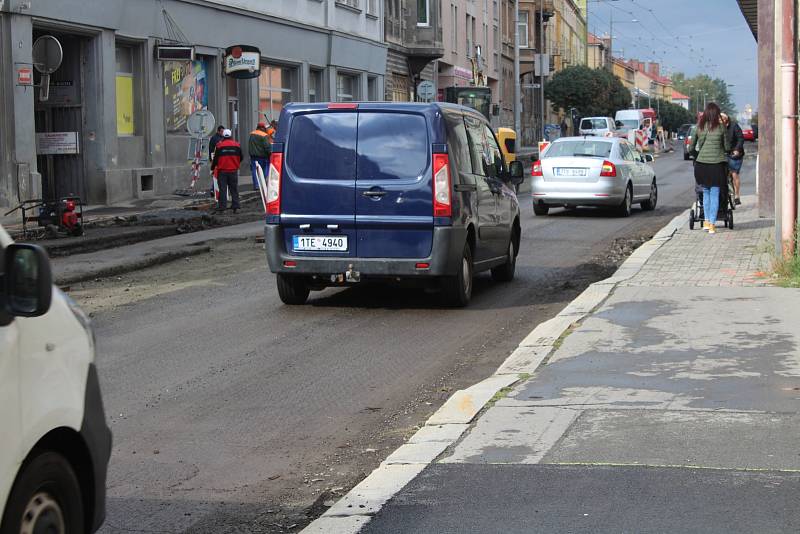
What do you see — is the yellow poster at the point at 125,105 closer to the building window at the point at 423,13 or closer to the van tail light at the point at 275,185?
the van tail light at the point at 275,185

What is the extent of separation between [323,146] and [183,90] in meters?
20.8

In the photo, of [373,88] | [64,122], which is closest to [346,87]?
[373,88]

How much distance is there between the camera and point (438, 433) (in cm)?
662

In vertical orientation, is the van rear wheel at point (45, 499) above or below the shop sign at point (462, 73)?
below

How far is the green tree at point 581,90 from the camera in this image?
9169cm

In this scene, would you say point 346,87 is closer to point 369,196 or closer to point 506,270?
point 506,270

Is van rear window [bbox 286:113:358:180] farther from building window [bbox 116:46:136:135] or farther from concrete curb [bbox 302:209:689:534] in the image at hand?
building window [bbox 116:46:136:135]

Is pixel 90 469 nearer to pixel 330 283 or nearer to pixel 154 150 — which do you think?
pixel 330 283

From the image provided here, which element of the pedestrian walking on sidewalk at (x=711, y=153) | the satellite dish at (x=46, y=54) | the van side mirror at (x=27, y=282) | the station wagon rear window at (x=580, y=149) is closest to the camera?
the van side mirror at (x=27, y=282)

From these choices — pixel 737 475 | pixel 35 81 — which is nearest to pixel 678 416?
pixel 737 475

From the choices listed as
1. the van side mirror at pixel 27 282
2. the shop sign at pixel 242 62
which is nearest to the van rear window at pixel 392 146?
the van side mirror at pixel 27 282

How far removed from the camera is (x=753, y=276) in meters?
13.0

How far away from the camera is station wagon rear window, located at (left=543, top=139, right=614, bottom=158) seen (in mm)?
24406

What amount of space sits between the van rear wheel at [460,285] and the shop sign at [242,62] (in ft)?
71.9
